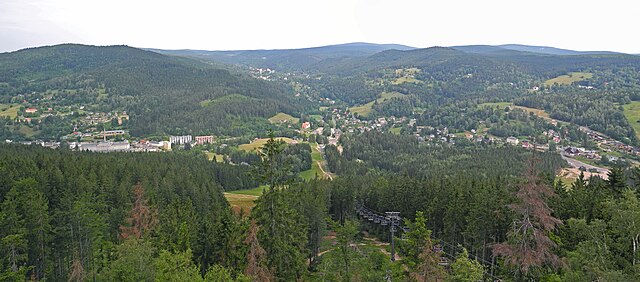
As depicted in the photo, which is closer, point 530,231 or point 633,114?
point 530,231

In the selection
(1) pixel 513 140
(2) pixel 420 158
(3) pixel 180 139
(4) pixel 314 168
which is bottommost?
(4) pixel 314 168

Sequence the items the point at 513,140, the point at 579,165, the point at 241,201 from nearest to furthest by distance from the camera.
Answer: the point at 241,201 → the point at 579,165 → the point at 513,140

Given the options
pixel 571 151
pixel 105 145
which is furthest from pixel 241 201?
pixel 571 151

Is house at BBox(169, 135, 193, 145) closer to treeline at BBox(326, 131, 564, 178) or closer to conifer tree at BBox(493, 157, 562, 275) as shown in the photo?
treeline at BBox(326, 131, 564, 178)

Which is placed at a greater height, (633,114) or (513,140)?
(633,114)

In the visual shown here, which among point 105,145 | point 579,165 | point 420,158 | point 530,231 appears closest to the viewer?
point 530,231

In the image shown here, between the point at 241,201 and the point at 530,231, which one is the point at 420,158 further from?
the point at 530,231

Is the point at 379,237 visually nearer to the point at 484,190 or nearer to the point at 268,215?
the point at 484,190

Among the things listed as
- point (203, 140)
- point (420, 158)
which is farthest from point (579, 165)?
point (203, 140)

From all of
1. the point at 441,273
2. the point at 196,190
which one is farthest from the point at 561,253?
the point at 196,190
